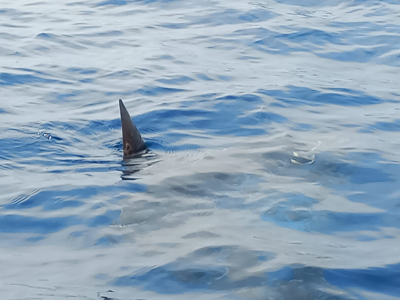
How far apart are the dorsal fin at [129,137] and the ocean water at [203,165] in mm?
124

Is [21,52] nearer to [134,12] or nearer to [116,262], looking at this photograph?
[134,12]

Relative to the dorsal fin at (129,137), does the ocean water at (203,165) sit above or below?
below

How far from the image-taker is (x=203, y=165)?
17.5 feet

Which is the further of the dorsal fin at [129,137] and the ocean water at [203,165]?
the dorsal fin at [129,137]

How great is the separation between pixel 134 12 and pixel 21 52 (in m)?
3.44

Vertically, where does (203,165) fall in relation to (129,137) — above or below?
below

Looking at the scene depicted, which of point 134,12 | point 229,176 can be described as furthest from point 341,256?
point 134,12

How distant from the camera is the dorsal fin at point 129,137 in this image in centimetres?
494

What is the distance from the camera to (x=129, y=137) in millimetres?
5176

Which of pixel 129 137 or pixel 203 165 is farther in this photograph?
pixel 203 165

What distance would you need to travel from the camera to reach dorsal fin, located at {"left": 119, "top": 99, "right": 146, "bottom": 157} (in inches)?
195

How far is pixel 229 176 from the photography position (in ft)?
16.6

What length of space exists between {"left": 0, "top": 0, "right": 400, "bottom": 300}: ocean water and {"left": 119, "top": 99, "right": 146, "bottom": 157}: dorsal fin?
0.41 feet

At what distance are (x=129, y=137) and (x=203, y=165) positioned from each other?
0.76 metres
